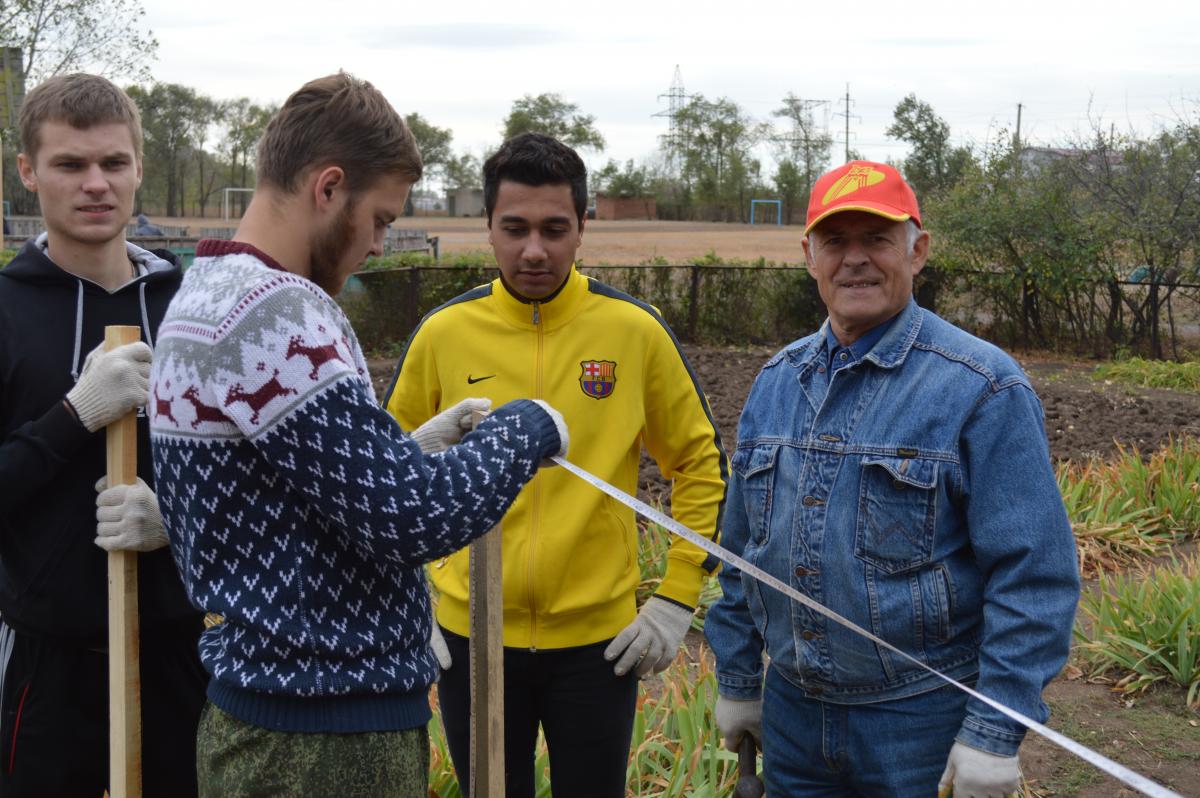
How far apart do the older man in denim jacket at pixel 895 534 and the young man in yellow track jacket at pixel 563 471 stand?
471 millimetres

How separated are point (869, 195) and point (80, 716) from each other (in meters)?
2.10

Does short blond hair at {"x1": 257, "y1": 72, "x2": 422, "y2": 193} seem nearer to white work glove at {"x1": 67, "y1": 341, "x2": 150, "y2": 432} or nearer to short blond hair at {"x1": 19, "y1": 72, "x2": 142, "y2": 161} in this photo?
white work glove at {"x1": 67, "y1": 341, "x2": 150, "y2": 432}

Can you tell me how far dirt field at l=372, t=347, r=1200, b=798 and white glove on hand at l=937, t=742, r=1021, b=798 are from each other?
2125 mm

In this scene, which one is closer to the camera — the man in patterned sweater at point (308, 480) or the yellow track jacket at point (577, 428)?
the man in patterned sweater at point (308, 480)

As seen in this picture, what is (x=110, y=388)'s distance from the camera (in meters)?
2.47

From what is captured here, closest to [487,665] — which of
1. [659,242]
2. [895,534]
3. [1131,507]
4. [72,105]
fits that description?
[895,534]

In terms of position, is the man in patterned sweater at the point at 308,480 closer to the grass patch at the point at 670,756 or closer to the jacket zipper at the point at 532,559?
the jacket zipper at the point at 532,559

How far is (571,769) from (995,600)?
3.88 ft

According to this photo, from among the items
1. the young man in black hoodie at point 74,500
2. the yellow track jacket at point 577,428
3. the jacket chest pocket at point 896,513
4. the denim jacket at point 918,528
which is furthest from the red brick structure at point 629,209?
the jacket chest pocket at point 896,513

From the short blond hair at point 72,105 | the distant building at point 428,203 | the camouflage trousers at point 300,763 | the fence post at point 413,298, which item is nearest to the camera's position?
the camouflage trousers at point 300,763

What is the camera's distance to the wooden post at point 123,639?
8.14 ft

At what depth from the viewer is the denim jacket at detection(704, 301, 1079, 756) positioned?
6.83ft

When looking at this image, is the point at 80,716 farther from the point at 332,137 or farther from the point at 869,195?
the point at 869,195

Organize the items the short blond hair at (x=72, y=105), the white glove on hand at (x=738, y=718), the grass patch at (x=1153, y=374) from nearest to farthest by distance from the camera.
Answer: the white glove on hand at (x=738, y=718), the short blond hair at (x=72, y=105), the grass patch at (x=1153, y=374)
